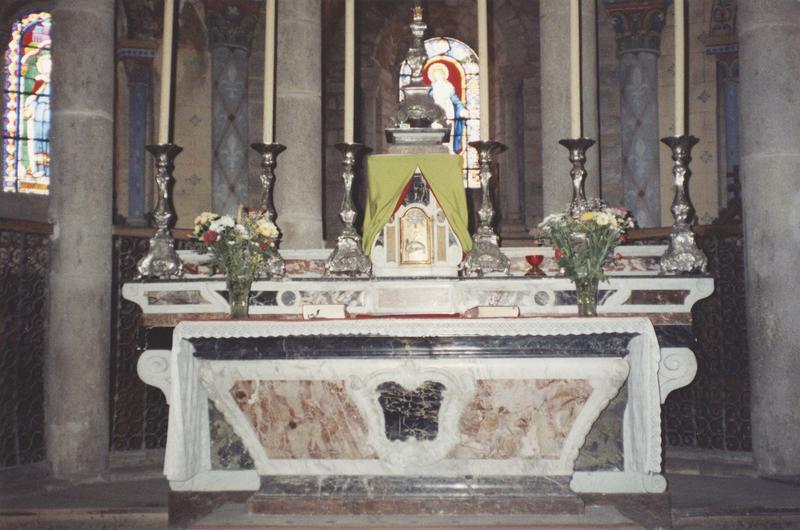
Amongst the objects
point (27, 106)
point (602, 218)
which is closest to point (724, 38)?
point (602, 218)

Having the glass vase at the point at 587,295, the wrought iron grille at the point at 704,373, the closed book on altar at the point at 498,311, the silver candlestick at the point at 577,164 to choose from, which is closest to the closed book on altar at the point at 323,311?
the closed book on altar at the point at 498,311

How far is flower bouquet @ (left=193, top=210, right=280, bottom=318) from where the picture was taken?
5.90 meters

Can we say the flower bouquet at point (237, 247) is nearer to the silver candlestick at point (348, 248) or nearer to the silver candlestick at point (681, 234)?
the silver candlestick at point (348, 248)

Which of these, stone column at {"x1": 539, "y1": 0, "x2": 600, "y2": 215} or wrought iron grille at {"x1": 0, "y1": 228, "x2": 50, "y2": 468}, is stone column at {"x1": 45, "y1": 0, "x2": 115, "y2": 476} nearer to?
wrought iron grille at {"x1": 0, "y1": 228, "x2": 50, "y2": 468}

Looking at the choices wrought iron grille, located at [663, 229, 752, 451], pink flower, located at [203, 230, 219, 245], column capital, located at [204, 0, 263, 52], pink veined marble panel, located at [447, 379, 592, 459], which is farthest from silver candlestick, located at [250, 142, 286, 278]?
column capital, located at [204, 0, 263, 52]

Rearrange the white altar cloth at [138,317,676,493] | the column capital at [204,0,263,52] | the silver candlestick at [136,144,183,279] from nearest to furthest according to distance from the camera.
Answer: the white altar cloth at [138,317,676,493] < the silver candlestick at [136,144,183,279] < the column capital at [204,0,263,52]

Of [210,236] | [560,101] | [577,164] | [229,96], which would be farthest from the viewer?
[229,96]

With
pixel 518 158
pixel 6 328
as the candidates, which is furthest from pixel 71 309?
pixel 518 158

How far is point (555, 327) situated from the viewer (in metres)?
5.31

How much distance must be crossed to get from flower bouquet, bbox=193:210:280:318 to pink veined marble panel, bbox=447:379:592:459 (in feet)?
5.73

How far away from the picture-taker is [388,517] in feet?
17.8

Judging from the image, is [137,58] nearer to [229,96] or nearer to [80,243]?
[229,96]

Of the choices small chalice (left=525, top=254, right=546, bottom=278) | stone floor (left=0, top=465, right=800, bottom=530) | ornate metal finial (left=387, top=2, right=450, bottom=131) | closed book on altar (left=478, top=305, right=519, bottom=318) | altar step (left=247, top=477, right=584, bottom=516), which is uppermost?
ornate metal finial (left=387, top=2, right=450, bottom=131)

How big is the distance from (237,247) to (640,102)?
7170 mm
